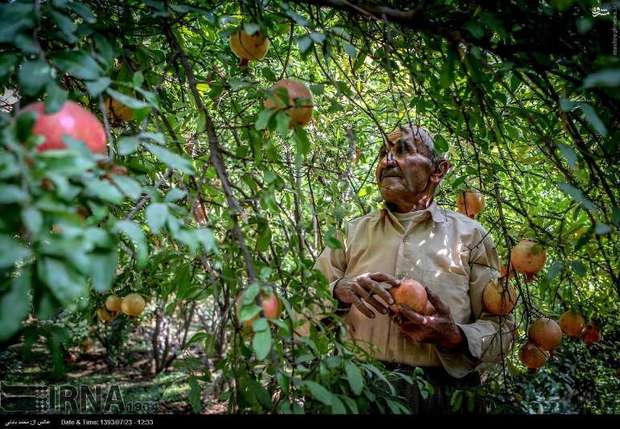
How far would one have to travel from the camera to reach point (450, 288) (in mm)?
1887

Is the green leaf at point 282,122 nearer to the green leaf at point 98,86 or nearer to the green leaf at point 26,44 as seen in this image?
the green leaf at point 98,86

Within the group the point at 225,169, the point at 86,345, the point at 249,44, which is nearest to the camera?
the point at 225,169

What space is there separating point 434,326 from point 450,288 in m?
0.26

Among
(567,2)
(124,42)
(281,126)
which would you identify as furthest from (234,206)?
(567,2)

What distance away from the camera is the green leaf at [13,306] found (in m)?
0.61

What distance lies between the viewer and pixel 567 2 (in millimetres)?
942

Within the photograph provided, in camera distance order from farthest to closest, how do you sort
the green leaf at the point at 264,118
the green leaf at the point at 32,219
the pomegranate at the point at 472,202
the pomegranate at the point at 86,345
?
the pomegranate at the point at 86,345 < the pomegranate at the point at 472,202 < the green leaf at the point at 264,118 < the green leaf at the point at 32,219

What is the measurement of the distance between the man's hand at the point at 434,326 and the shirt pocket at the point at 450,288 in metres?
0.14

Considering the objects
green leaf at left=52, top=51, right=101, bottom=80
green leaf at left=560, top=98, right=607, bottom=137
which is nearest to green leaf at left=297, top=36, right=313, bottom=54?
green leaf at left=52, top=51, right=101, bottom=80

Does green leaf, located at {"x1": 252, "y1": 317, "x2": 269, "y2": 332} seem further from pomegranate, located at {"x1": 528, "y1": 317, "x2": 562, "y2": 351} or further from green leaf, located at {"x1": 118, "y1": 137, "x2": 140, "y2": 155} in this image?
pomegranate, located at {"x1": 528, "y1": 317, "x2": 562, "y2": 351}

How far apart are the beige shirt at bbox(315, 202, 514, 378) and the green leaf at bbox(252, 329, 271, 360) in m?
0.85

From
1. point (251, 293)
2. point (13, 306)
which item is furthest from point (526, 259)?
point (13, 306)

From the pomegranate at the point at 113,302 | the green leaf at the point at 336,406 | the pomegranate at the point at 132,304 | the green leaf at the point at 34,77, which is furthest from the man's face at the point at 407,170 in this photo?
the pomegranate at the point at 113,302

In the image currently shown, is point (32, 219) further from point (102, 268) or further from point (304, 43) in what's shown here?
point (304, 43)
